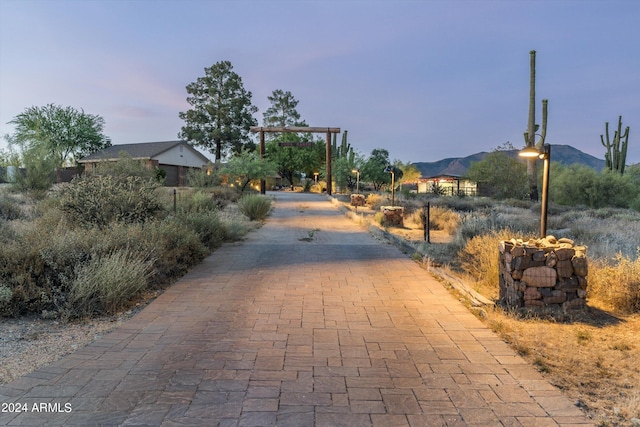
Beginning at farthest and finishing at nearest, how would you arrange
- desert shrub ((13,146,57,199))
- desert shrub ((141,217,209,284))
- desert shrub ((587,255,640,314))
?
desert shrub ((13,146,57,199))
desert shrub ((141,217,209,284))
desert shrub ((587,255,640,314))

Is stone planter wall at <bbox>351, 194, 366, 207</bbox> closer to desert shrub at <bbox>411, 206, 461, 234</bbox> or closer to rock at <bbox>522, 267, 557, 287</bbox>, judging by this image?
desert shrub at <bbox>411, 206, 461, 234</bbox>

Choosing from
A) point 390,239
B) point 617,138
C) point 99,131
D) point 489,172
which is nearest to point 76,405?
A: point 390,239

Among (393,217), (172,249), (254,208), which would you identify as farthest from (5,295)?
(393,217)

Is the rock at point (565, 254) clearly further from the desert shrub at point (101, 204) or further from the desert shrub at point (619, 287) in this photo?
the desert shrub at point (101, 204)

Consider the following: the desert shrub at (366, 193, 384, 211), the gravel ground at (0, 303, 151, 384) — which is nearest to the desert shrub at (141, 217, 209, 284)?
the gravel ground at (0, 303, 151, 384)

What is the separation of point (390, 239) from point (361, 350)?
7.69 meters

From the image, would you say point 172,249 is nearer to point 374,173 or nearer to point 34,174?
point 34,174

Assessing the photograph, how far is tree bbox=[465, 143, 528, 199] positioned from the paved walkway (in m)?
26.6

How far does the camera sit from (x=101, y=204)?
27.9 ft

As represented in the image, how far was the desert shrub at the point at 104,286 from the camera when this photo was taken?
4.99 meters

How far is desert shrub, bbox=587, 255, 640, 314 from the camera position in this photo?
518 centimetres

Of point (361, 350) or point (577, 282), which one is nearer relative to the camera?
point (361, 350)

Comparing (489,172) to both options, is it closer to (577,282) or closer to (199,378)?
(577,282)

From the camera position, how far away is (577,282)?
197 inches
